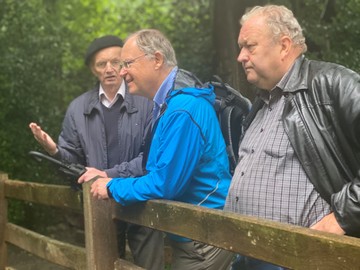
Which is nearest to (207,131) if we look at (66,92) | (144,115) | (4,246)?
(144,115)

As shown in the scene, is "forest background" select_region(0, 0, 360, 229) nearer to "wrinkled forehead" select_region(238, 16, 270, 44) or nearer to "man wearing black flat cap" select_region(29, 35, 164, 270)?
"man wearing black flat cap" select_region(29, 35, 164, 270)

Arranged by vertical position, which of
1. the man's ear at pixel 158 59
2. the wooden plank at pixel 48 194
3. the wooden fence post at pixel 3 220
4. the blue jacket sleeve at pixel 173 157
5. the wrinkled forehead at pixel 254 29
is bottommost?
Answer: the wooden fence post at pixel 3 220

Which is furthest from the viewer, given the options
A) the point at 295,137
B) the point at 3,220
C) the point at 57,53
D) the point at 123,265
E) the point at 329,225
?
the point at 57,53

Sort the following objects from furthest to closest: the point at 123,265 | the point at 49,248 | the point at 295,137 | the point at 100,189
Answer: the point at 49,248 → the point at 123,265 → the point at 100,189 → the point at 295,137

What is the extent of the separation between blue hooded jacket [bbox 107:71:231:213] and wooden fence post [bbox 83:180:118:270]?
1.49ft

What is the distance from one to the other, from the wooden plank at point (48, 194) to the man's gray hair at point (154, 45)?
123 centimetres

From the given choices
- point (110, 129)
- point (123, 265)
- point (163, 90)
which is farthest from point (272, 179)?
point (110, 129)

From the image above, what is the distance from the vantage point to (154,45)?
121 inches

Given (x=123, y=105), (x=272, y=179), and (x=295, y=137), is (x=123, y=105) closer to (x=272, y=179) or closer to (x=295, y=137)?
(x=272, y=179)

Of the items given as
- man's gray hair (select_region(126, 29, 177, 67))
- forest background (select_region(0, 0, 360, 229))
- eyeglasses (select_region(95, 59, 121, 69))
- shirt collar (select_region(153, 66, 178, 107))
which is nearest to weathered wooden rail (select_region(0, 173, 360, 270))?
shirt collar (select_region(153, 66, 178, 107))

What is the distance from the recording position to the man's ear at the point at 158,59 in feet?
10.1

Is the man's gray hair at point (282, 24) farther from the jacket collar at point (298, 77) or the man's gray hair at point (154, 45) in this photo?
the man's gray hair at point (154, 45)

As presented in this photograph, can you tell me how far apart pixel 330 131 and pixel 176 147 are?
746 millimetres

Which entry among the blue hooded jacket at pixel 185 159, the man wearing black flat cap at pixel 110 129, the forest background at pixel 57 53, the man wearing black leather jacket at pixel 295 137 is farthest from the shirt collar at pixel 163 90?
the forest background at pixel 57 53
